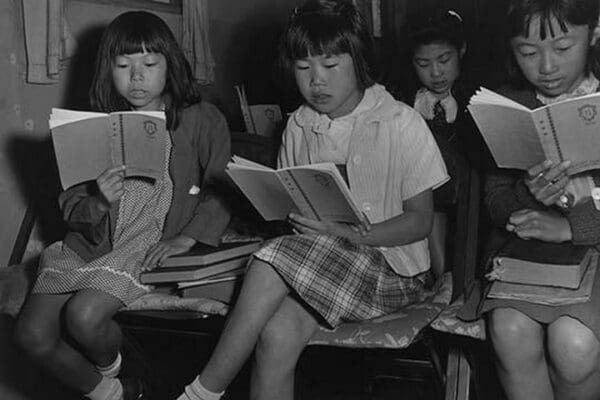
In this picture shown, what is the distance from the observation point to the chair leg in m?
1.61

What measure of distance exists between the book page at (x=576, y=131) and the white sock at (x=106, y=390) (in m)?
1.01

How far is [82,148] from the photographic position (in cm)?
173

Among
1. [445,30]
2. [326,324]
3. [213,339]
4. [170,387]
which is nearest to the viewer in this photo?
[326,324]

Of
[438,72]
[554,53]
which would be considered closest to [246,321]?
[554,53]

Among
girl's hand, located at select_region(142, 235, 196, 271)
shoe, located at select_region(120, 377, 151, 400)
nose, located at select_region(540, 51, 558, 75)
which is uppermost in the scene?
nose, located at select_region(540, 51, 558, 75)

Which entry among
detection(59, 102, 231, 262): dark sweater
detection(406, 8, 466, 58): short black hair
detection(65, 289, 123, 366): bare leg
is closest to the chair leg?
detection(59, 102, 231, 262): dark sweater

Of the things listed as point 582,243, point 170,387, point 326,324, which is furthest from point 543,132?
point 170,387

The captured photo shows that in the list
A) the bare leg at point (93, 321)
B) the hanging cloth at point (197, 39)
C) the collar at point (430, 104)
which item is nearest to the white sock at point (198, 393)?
the bare leg at point (93, 321)

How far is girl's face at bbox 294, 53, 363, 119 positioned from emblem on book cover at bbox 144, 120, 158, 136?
0.32 meters

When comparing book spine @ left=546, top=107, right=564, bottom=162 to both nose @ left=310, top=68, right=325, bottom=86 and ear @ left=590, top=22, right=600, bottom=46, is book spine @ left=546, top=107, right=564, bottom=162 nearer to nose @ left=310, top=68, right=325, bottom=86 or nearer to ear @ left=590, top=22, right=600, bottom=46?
ear @ left=590, top=22, right=600, bottom=46

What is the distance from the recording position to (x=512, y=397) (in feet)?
4.99

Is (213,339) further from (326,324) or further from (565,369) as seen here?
(565,369)

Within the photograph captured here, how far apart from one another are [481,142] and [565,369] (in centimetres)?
55

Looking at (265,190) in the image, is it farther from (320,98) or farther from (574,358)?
(574,358)
